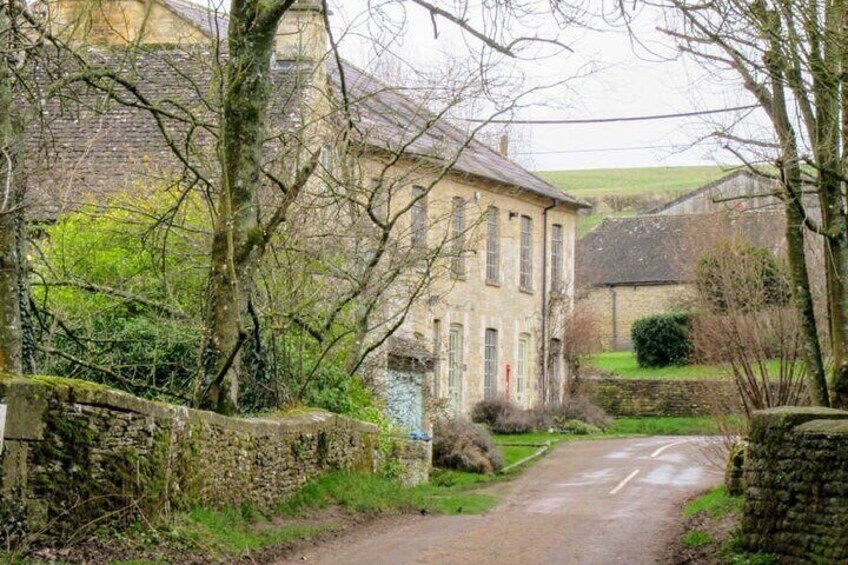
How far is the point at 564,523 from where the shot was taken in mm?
19906

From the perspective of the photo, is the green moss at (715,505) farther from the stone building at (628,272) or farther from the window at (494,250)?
the stone building at (628,272)

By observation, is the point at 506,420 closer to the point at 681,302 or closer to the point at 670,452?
the point at 670,452

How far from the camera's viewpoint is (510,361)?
45.7 m

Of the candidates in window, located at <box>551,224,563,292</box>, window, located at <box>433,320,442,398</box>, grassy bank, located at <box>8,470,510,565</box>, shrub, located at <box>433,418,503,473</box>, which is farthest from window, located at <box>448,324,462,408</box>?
grassy bank, located at <box>8,470,510,565</box>

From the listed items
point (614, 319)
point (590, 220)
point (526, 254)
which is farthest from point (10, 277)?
point (590, 220)

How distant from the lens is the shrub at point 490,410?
42000mm

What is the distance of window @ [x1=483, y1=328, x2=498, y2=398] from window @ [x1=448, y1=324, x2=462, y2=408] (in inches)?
72.6

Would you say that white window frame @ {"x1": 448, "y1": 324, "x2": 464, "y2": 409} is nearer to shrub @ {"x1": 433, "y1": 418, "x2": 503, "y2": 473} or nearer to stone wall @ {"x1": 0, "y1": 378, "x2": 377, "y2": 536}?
shrub @ {"x1": 433, "y1": 418, "x2": 503, "y2": 473}

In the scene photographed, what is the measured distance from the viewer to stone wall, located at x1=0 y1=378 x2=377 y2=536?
37.4ft

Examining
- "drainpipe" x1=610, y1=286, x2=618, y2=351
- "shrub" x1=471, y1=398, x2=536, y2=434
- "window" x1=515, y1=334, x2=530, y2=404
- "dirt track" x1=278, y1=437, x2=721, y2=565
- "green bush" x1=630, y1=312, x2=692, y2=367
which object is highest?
"drainpipe" x1=610, y1=286, x2=618, y2=351

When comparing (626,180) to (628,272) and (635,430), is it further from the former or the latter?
(635,430)

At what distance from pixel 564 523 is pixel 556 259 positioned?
29.3 meters

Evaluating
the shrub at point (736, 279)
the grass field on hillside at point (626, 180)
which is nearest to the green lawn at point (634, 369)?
the shrub at point (736, 279)

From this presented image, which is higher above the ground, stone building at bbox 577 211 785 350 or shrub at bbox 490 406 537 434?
stone building at bbox 577 211 785 350
